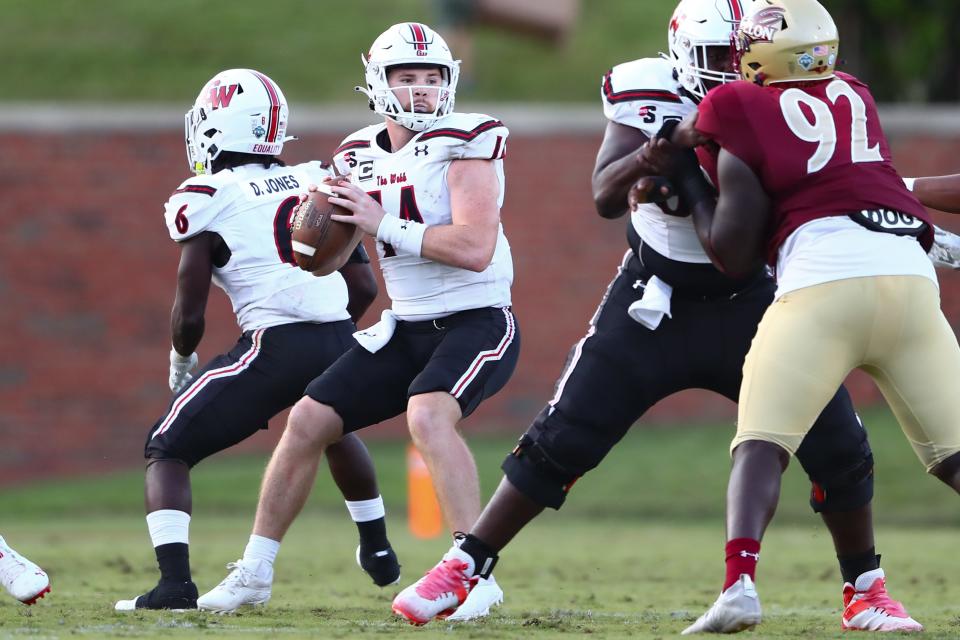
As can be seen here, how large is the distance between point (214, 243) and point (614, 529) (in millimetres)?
6043

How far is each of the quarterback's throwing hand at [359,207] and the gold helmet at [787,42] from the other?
1.42 metres

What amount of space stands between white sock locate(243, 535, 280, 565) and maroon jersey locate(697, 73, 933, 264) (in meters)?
2.18

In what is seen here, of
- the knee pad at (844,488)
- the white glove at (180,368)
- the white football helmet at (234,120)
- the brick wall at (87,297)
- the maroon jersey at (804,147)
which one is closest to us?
the maroon jersey at (804,147)

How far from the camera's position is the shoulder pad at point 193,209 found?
5.75 meters

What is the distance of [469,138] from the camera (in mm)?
5449

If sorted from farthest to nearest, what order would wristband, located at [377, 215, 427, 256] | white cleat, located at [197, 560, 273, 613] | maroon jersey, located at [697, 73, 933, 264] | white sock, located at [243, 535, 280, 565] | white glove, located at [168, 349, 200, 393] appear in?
white glove, located at [168, 349, 200, 393] → white sock, located at [243, 535, 280, 565] → white cleat, located at [197, 560, 273, 613] → wristband, located at [377, 215, 427, 256] → maroon jersey, located at [697, 73, 933, 264]

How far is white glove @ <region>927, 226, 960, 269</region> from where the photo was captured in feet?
16.2

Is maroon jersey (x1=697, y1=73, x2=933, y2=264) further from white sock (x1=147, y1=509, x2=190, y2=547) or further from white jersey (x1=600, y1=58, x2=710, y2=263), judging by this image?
white sock (x1=147, y1=509, x2=190, y2=547)

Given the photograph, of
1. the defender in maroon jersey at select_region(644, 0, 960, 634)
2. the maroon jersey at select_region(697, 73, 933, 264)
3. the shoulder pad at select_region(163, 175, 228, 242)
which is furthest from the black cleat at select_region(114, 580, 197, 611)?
the maroon jersey at select_region(697, 73, 933, 264)

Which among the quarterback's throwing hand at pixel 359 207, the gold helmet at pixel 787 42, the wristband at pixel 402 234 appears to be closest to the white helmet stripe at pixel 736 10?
the gold helmet at pixel 787 42

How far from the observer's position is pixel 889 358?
447 centimetres

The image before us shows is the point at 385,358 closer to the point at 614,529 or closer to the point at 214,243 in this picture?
the point at 214,243

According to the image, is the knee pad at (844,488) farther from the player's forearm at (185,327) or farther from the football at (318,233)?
the player's forearm at (185,327)

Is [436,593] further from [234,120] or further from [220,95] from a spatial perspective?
[220,95]
